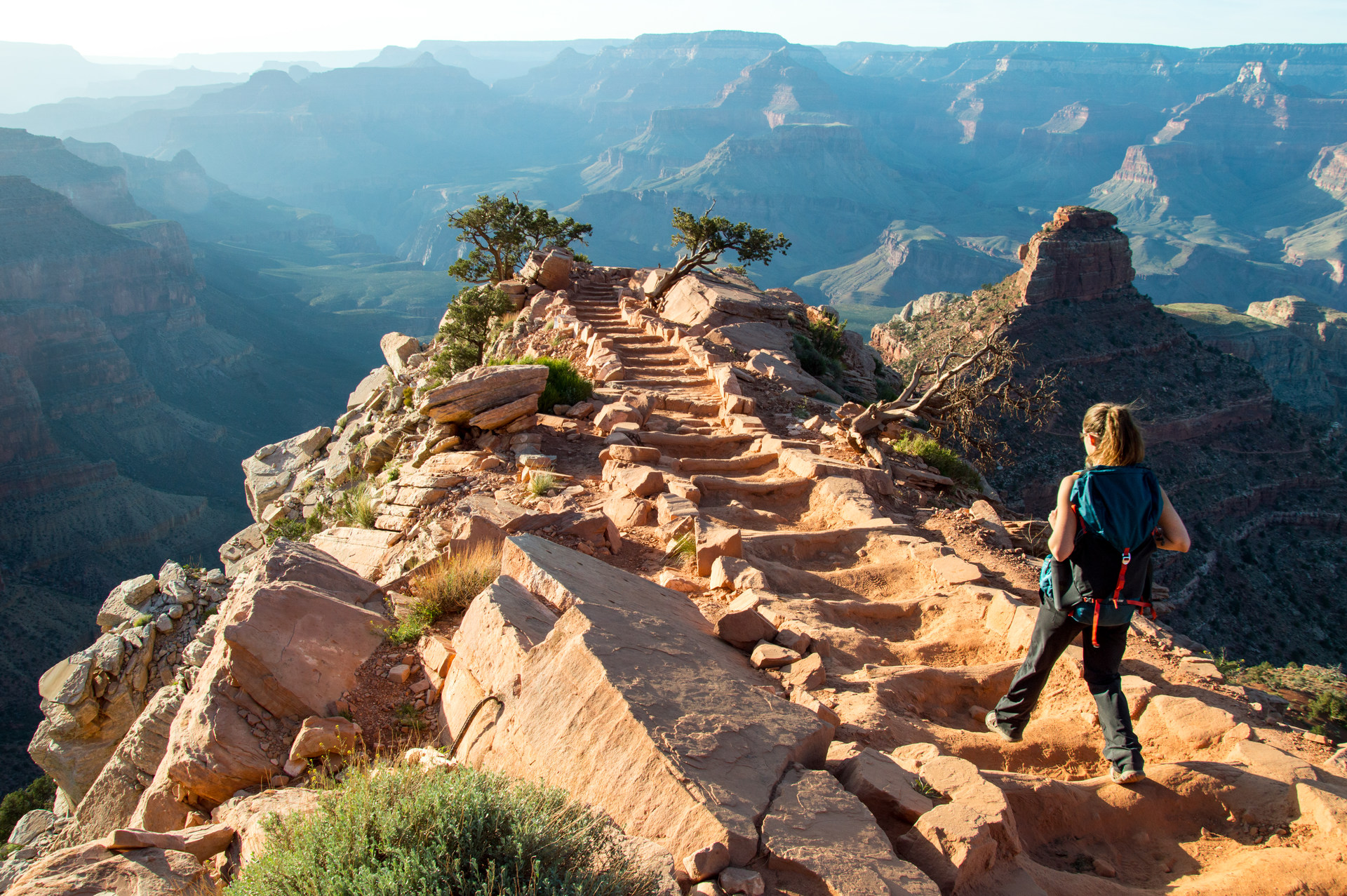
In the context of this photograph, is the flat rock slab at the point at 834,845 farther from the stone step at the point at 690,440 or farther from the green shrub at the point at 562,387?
the green shrub at the point at 562,387

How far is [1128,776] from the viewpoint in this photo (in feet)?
14.8

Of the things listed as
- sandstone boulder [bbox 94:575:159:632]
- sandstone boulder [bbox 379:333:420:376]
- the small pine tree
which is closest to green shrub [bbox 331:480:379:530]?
sandstone boulder [bbox 94:575:159:632]

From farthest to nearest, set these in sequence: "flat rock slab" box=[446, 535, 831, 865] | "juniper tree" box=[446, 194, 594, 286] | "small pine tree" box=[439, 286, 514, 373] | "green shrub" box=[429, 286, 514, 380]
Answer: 1. "juniper tree" box=[446, 194, 594, 286]
2. "small pine tree" box=[439, 286, 514, 373]
3. "green shrub" box=[429, 286, 514, 380]
4. "flat rock slab" box=[446, 535, 831, 865]

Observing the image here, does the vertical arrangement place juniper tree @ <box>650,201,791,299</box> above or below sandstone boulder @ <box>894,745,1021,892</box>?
above

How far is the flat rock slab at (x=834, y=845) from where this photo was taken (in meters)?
3.22

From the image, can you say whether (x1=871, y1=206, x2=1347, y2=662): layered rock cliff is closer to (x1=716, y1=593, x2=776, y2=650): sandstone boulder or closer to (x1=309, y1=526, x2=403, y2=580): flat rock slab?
(x1=309, y1=526, x2=403, y2=580): flat rock slab

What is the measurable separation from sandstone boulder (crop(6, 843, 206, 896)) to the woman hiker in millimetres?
4957

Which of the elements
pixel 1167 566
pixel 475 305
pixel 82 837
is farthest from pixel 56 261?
pixel 1167 566

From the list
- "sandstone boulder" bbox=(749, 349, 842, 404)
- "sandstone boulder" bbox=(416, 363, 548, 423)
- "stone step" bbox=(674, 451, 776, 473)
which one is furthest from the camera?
"sandstone boulder" bbox=(749, 349, 842, 404)

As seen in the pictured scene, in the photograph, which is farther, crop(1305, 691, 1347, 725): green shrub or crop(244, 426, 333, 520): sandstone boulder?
crop(244, 426, 333, 520): sandstone boulder

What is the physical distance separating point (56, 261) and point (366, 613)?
111400 millimetres

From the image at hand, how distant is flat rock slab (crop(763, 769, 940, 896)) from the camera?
3.22 m

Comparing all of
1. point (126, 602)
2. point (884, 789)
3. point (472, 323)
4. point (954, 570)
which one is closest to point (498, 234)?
point (472, 323)

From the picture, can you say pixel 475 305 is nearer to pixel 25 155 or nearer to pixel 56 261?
pixel 56 261
